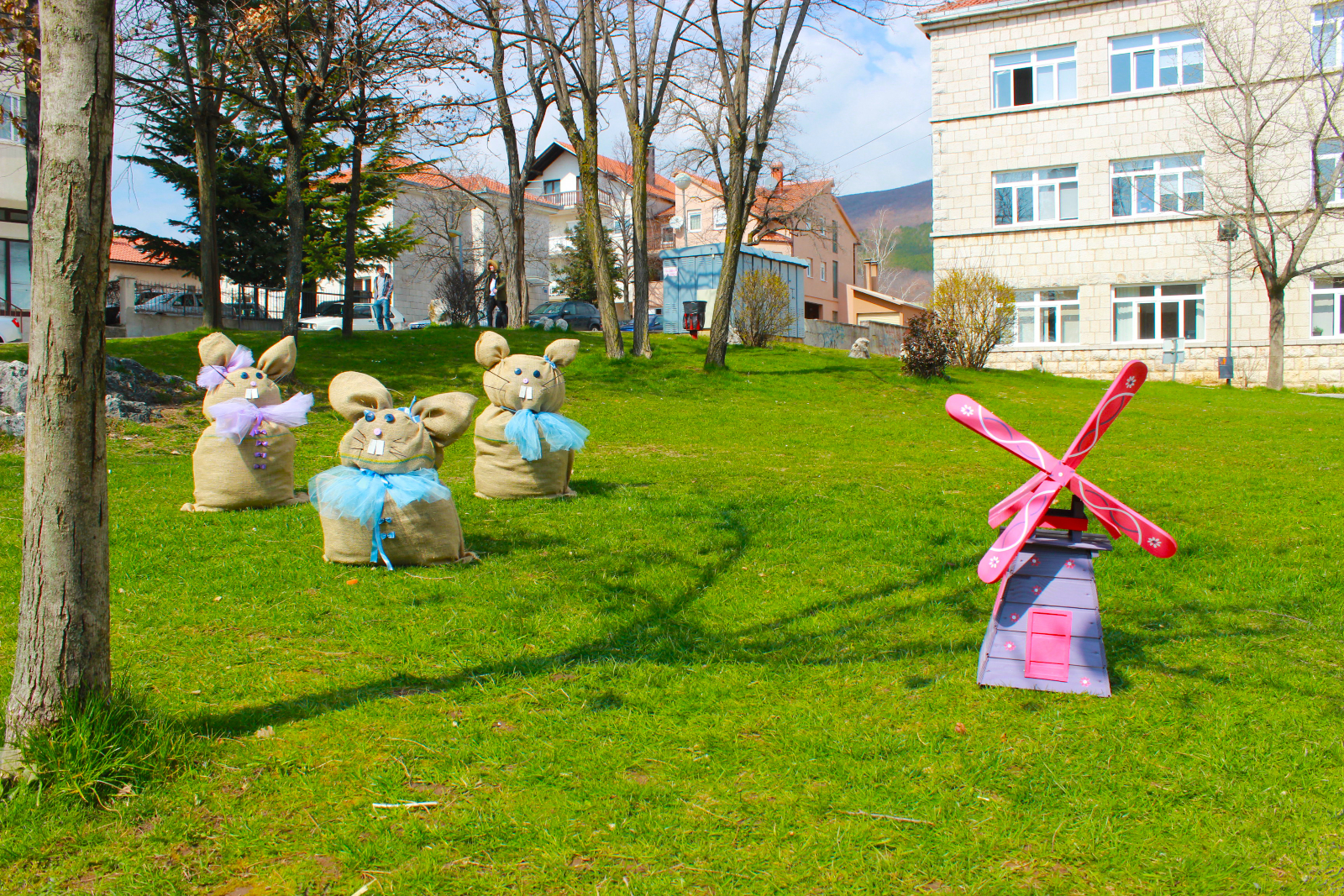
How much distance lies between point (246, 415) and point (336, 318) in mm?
32488

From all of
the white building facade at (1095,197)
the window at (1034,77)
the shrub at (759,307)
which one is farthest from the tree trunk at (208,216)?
the window at (1034,77)

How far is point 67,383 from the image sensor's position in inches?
125

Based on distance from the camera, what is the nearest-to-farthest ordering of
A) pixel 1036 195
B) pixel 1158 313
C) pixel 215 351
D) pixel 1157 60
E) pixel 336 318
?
pixel 215 351 < pixel 1157 60 < pixel 1158 313 < pixel 1036 195 < pixel 336 318

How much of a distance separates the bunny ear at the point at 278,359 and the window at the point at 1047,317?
86.2 feet

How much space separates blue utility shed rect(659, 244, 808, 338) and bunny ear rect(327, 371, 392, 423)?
22585 millimetres

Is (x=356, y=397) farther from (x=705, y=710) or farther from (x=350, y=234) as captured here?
(x=350, y=234)

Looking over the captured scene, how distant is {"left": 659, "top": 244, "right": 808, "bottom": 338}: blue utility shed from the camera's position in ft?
95.7

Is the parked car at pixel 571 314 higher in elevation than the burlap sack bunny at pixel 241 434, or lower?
higher

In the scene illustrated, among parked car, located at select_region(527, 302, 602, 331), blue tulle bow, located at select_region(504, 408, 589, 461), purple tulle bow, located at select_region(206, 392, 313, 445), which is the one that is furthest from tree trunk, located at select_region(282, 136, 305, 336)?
parked car, located at select_region(527, 302, 602, 331)

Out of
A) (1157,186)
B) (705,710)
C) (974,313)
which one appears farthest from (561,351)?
(1157,186)

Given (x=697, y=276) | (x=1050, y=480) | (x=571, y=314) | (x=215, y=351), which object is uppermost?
(x=697, y=276)

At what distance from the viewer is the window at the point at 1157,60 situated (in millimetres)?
28172

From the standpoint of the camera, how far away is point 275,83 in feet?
53.9

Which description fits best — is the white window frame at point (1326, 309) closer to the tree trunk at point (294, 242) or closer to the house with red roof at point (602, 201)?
the tree trunk at point (294, 242)
